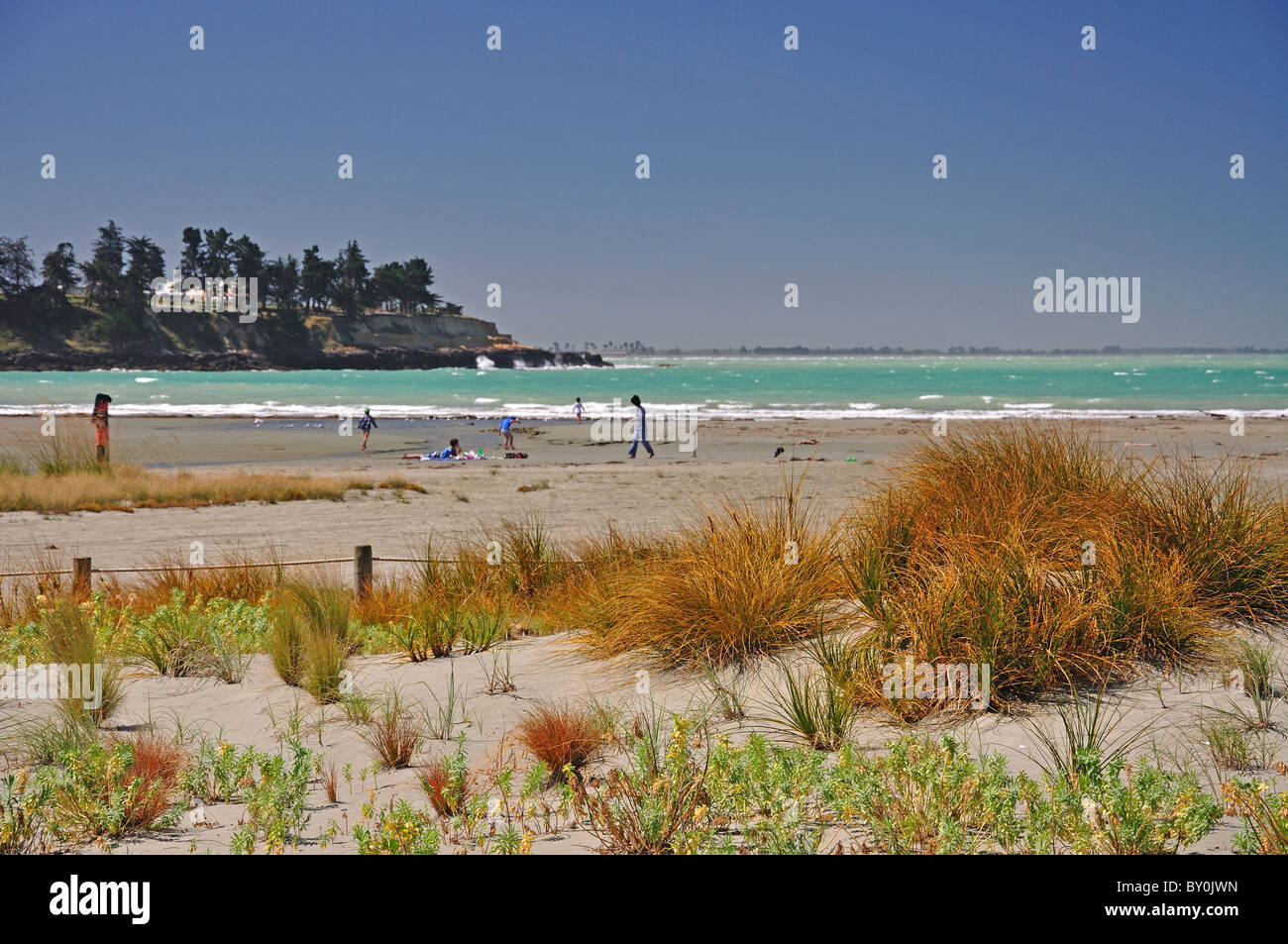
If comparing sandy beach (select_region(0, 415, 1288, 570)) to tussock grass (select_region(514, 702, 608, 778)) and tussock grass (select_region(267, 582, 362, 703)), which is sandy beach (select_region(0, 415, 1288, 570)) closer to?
tussock grass (select_region(267, 582, 362, 703))

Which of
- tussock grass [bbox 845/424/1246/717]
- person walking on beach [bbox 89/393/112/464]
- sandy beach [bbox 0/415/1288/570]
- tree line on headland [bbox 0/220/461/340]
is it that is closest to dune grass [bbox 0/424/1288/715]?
tussock grass [bbox 845/424/1246/717]

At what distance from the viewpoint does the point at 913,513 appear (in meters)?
6.20

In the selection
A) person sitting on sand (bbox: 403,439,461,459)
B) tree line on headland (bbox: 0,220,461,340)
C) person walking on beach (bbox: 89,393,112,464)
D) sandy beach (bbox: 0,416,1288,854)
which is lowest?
sandy beach (bbox: 0,416,1288,854)

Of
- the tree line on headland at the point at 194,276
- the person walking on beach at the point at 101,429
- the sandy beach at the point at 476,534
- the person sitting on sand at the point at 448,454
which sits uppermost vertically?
the tree line on headland at the point at 194,276

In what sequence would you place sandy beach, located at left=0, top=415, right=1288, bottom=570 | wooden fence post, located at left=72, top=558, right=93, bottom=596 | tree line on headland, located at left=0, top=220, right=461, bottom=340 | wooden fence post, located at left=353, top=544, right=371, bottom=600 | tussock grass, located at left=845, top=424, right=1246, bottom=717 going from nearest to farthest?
tussock grass, located at left=845, top=424, right=1246, bottom=717 < wooden fence post, located at left=72, top=558, right=93, bottom=596 < wooden fence post, located at left=353, top=544, right=371, bottom=600 < sandy beach, located at left=0, top=415, right=1288, bottom=570 < tree line on headland, located at left=0, top=220, right=461, bottom=340

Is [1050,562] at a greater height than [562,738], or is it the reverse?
[1050,562]

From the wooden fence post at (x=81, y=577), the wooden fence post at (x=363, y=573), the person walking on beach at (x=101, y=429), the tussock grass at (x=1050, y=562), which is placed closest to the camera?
the tussock grass at (x=1050, y=562)

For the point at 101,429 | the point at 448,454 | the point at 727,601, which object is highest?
the point at 101,429

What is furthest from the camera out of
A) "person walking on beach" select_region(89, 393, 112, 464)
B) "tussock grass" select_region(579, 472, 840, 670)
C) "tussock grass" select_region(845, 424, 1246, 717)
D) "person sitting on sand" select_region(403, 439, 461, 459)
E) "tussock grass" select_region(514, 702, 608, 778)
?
"person sitting on sand" select_region(403, 439, 461, 459)

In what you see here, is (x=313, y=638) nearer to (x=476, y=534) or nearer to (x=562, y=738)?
(x=562, y=738)

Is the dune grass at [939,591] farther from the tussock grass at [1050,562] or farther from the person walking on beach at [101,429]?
the person walking on beach at [101,429]

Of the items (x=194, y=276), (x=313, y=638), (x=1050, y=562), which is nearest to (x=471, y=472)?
(x=313, y=638)

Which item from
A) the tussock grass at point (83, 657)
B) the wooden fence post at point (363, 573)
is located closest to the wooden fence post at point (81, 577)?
the tussock grass at point (83, 657)

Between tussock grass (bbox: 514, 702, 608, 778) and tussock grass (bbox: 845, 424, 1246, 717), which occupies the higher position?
tussock grass (bbox: 845, 424, 1246, 717)
